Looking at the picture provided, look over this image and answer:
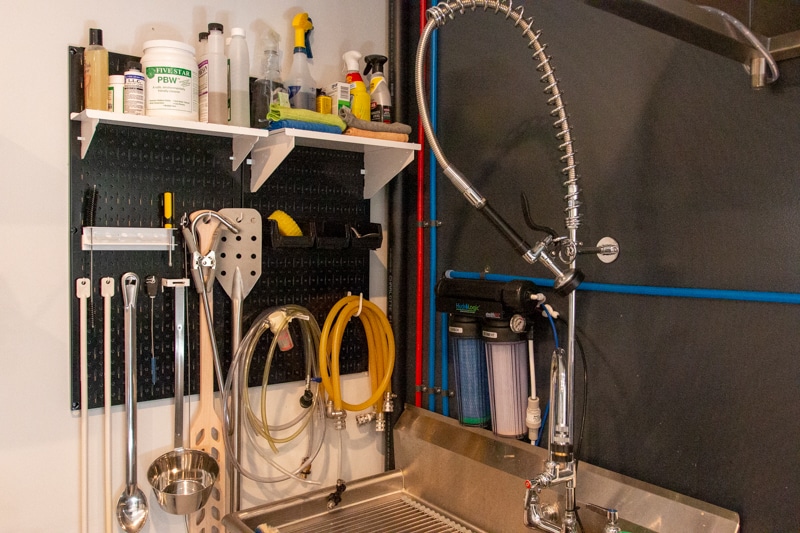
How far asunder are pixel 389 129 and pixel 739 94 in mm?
931

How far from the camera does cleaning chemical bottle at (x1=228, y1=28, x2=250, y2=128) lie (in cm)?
173

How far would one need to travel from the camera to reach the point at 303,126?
1.72m

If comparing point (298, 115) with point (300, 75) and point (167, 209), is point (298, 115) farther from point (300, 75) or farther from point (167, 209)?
point (167, 209)

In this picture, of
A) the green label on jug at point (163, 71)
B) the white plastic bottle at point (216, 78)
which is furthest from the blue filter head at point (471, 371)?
the green label on jug at point (163, 71)

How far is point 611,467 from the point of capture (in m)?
1.54

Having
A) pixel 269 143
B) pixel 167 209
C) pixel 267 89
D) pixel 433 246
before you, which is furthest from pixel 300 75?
A: pixel 433 246

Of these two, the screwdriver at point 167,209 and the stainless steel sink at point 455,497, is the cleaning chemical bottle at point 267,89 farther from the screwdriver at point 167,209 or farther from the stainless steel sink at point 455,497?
the stainless steel sink at point 455,497

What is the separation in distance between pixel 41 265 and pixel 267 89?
0.73 meters

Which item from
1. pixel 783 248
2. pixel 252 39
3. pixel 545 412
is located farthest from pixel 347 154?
pixel 783 248

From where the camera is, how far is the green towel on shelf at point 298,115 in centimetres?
170

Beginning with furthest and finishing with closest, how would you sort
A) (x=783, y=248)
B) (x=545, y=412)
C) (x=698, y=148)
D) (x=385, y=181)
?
1. (x=385, y=181)
2. (x=545, y=412)
3. (x=698, y=148)
4. (x=783, y=248)

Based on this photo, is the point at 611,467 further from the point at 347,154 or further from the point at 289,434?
the point at 347,154

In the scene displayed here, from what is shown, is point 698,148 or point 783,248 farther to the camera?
point 698,148

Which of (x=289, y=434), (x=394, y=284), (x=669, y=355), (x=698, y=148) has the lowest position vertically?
(x=289, y=434)
